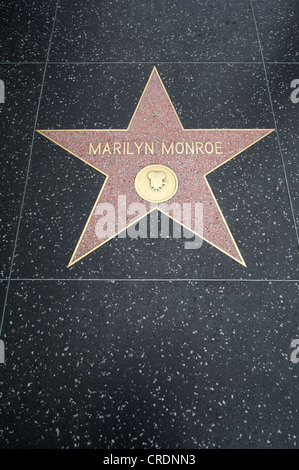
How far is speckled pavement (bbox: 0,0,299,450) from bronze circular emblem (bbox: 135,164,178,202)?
0.06m

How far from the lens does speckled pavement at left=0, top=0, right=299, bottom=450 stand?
3.53ft

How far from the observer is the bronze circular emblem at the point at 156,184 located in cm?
137

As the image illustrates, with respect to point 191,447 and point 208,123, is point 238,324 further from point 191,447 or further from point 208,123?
point 208,123

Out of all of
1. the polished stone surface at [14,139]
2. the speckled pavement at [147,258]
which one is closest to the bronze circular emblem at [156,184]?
the speckled pavement at [147,258]

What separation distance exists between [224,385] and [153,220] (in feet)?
2.08

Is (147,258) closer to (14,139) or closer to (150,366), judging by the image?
(150,366)

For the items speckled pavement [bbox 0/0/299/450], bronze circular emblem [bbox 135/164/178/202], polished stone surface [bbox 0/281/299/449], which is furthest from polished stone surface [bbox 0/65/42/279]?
bronze circular emblem [bbox 135/164/178/202]

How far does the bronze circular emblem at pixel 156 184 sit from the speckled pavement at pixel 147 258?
0.06 m

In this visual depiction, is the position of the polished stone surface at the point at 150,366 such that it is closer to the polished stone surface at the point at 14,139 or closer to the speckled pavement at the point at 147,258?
the speckled pavement at the point at 147,258

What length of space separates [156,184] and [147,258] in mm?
310

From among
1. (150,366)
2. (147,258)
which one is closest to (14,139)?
(147,258)

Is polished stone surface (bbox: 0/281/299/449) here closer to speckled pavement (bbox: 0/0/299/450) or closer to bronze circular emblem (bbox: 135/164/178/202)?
speckled pavement (bbox: 0/0/299/450)

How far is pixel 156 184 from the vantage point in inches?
54.4

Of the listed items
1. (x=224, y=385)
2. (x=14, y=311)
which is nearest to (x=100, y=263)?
(x=14, y=311)
